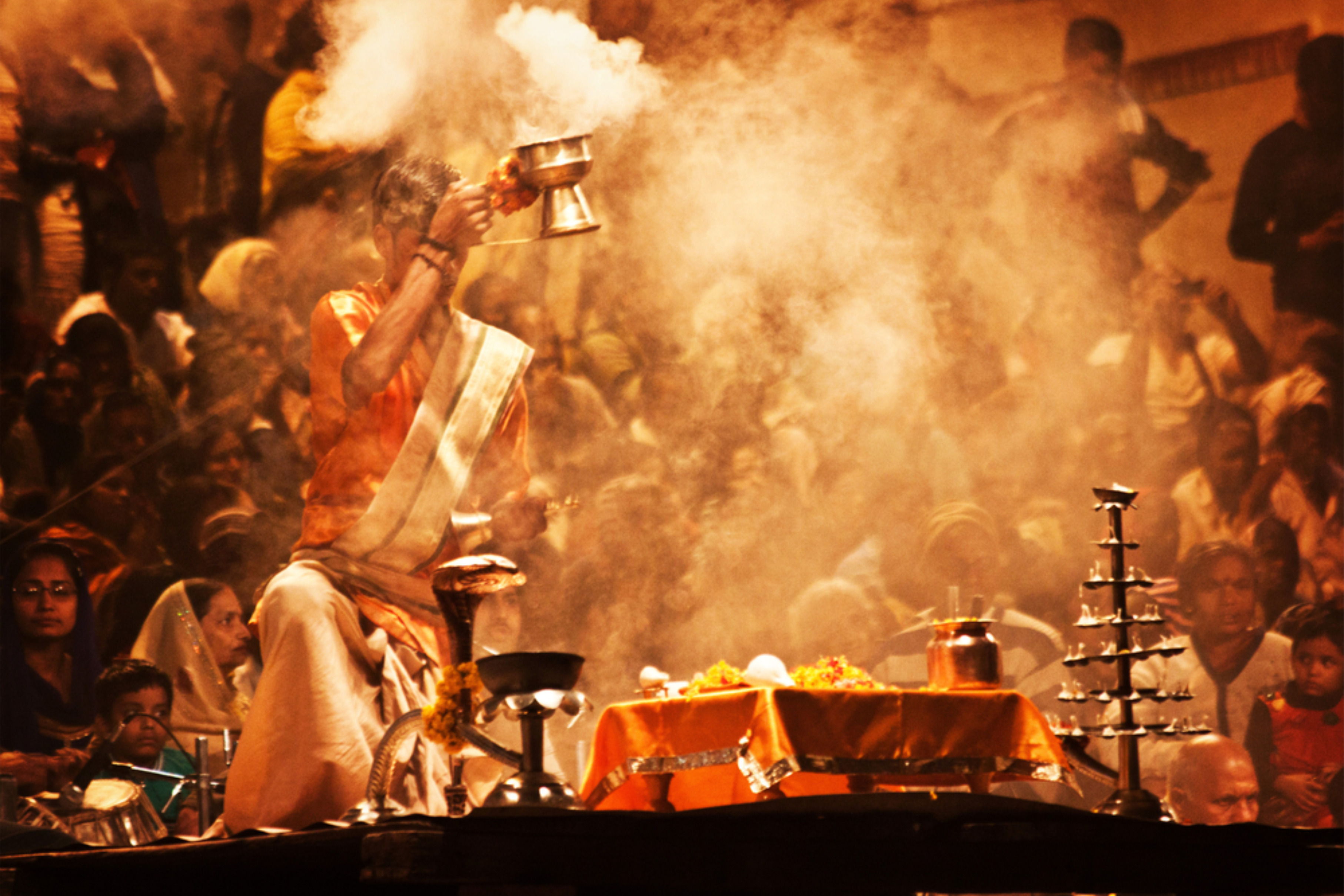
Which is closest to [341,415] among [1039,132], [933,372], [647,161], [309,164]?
[309,164]

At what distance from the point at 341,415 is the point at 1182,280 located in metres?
4.59

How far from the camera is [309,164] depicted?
364 inches

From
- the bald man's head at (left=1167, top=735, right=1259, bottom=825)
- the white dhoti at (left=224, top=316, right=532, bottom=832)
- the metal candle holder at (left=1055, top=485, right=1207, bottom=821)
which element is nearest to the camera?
the metal candle holder at (left=1055, top=485, right=1207, bottom=821)

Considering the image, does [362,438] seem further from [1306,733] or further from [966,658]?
[1306,733]

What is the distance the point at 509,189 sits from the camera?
30.2ft

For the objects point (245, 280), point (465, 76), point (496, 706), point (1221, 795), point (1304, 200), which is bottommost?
point (1221, 795)

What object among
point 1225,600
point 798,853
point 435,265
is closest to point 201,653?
point 435,265

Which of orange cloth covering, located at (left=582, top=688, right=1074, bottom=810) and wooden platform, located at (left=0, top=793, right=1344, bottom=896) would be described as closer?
wooden platform, located at (left=0, top=793, right=1344, bottom=896)

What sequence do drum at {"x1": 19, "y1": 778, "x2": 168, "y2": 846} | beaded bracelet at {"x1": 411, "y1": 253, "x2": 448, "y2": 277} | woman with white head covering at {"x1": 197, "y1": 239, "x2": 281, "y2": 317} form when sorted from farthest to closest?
woman with white head covering at {"x1": 197, "y1": 239, "x2": 281, "y2": 317} < beaded bracelet at {"x1": 411, "y1": 253, "x2": 448, "y2": 277} < drum at {"x1": 19, "y1": 778, "x2": 168, "y2": 846}

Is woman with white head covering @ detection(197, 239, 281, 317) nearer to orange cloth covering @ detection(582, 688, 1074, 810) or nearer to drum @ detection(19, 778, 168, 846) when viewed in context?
drum @ detection(19, 778, 168, 846)

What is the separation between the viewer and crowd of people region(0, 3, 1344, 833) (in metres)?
8.31

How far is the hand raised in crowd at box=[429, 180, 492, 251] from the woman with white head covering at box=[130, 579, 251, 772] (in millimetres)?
2281

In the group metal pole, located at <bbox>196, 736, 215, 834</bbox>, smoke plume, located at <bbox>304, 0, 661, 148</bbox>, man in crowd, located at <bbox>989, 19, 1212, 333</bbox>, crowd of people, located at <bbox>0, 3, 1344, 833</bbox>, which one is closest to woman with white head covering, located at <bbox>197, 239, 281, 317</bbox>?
crowd of people, located at <bbox>0, 3, 1344, 833</bbox>

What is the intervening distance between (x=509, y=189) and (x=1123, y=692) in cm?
515
